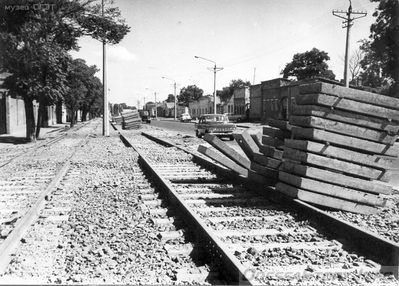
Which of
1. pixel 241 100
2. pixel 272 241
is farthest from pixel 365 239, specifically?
pixel 241 100

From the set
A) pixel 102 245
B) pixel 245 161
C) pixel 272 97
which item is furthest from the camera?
pixel 272 97

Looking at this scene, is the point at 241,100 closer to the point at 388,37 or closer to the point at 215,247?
the point at 388,37

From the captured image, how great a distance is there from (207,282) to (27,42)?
798 inches

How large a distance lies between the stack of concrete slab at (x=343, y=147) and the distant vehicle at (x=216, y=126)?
17748 millimetres

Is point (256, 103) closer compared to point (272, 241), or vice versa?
point (272, 241)

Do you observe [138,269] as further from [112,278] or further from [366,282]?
[366,282]

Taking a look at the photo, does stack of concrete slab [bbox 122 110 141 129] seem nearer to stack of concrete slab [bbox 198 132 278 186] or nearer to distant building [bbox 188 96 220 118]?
stack of concrete slab [bbox 198 132 278 186]

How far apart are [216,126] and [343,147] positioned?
58.7ft

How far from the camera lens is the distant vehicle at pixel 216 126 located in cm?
2447

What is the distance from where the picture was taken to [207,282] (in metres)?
3.83

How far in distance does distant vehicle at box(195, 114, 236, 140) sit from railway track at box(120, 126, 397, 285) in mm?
16470

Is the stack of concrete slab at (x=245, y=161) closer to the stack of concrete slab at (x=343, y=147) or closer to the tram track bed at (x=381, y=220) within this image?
the stack of concrete slab at (x=343, y=147)

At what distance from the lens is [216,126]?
24516mm

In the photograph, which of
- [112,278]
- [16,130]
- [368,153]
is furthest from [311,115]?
[16,130]
